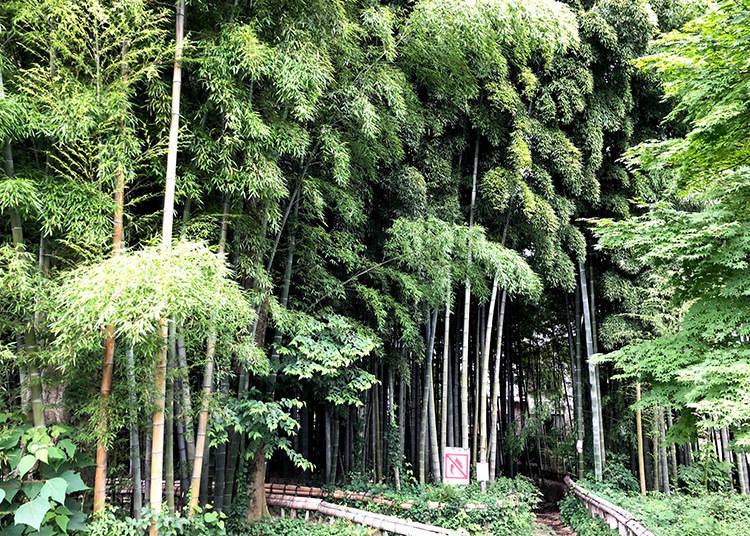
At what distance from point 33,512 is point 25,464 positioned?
0.69ft

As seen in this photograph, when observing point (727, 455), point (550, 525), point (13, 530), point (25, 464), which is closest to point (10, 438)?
point (25, 464)

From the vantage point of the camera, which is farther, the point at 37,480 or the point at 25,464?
the point at 37,480

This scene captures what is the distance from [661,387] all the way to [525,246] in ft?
9.75

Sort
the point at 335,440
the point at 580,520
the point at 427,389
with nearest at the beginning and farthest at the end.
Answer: the point at 580,520, the point at 427,389, the point at 335,440

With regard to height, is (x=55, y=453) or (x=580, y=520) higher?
(x=55, y=453)

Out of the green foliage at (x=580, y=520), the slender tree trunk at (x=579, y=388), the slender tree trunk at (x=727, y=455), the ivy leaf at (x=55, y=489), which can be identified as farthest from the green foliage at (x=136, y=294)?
the slender tree trunk at (x=727, y=455)

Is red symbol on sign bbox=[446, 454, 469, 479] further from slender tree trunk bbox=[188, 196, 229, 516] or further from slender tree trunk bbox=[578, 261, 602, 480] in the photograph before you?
slender tree trunk bbox=[578, 261, 602, 480]

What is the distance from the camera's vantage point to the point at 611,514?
4.41 meters

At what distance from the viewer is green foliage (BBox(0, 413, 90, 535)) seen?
2191mm

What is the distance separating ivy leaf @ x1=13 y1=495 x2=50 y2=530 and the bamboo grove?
20 centimetres

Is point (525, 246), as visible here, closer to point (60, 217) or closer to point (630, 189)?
point (630, 189)

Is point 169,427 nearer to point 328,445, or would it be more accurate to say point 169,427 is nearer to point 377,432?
point 328,445

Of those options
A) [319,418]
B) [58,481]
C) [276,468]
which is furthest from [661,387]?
[276,468]

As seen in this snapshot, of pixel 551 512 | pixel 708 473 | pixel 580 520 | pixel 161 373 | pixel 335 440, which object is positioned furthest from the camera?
pixel 551 512
